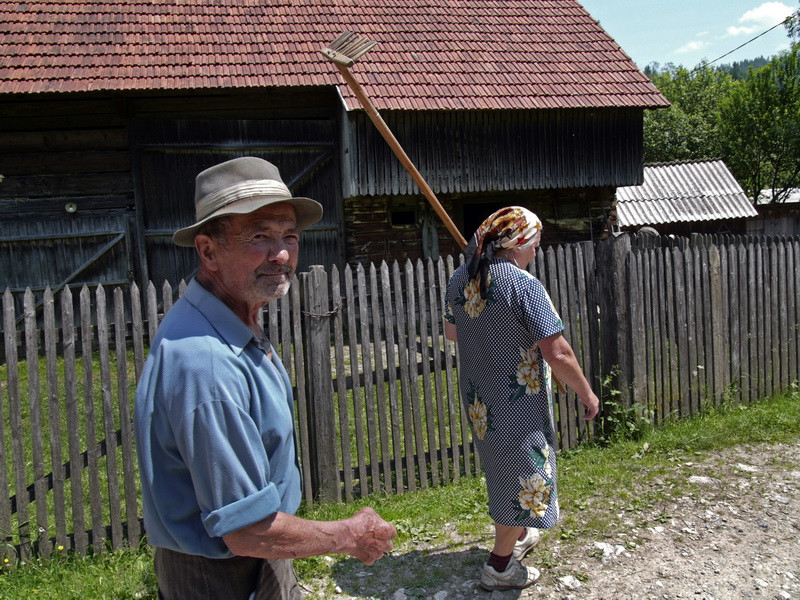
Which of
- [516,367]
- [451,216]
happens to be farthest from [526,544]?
[451,216]

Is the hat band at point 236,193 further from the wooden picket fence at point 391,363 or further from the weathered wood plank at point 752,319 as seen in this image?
the weathered wood plank at point 752,319

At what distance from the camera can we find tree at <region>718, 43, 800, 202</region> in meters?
28.0

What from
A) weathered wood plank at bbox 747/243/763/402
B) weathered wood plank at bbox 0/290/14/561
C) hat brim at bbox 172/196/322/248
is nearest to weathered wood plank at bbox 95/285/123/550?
weathered wood plank at bbox 0/290/14/561

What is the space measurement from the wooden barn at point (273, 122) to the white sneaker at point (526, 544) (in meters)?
7.66

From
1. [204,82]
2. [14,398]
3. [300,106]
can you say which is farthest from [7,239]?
[14,398]

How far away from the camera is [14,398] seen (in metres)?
3.62

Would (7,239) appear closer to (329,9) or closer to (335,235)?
(335,235)

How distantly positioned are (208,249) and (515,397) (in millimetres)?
1798

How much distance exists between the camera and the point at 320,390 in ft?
13.9

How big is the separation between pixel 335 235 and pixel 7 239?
5022 millimetres

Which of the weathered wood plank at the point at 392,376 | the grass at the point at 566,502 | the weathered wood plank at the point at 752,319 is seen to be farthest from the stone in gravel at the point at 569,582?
the weathered wood plank at the point at 752,319

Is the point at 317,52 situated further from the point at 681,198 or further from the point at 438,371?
the point at 681,198

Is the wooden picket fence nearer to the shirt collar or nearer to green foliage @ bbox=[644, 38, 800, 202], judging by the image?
the shirt collar

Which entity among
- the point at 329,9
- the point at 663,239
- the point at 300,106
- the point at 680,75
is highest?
the point at 680,75
